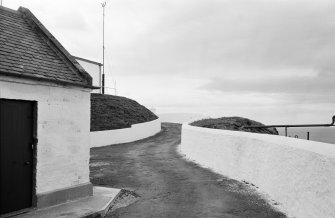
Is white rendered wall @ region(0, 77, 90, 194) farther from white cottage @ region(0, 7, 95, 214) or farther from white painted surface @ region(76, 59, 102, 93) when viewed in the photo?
white painted surface @ region(76, 59, 102, 93)

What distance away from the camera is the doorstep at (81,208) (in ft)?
28.9

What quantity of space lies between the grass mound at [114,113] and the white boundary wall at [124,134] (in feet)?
2.35

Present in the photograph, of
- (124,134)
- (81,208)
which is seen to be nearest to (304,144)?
(81,208)

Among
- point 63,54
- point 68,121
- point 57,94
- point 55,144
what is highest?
point 63,54

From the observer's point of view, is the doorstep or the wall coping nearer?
the wall coping

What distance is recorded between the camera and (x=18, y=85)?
8875 millimetres

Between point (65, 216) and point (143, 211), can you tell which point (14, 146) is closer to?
→ point (65, 216)

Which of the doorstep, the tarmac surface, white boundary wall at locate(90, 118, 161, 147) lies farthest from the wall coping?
white boundary wall at locate(90, 118, 161, 147)

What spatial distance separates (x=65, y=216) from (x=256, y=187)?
6278mm

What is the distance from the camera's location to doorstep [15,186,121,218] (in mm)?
8812

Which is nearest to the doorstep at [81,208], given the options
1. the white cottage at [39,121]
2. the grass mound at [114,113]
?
the white cottage at [39,121]

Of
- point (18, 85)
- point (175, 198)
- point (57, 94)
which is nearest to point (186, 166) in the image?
point (175, 198)

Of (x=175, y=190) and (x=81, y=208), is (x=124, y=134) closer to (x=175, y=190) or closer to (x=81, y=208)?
(x=175, y=190)

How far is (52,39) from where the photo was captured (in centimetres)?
1166
